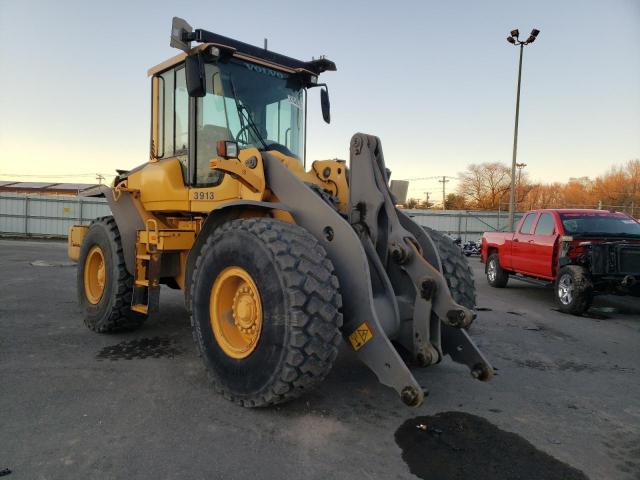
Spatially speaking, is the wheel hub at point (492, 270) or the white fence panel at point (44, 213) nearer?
the wheel hub at point (492, 270)

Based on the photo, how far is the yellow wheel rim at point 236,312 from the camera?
3453mm

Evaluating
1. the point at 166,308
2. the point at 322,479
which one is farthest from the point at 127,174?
the point at 322,479

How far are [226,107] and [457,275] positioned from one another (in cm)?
274

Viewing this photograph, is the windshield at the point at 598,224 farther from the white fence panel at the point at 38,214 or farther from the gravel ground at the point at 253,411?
the white fence panel at the point at 38,214

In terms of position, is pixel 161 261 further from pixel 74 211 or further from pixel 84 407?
pixel 74 211

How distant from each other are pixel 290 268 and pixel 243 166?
1.23 meters

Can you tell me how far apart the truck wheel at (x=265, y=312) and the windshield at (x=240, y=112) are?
130 cm

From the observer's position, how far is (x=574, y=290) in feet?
26.0

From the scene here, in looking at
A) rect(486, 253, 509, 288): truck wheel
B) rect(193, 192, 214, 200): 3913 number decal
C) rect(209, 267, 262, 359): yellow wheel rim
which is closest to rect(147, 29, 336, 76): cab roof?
rect(193, 192, 214, 200): 3913 number decal

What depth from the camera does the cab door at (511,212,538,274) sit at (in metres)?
9.73

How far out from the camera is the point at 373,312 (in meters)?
3.18

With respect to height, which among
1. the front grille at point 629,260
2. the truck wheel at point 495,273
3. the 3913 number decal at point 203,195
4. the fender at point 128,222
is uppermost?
the 3913 number decal at point 203,195

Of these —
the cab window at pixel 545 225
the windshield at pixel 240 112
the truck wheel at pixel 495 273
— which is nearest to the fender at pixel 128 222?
the windshield at pixel 240 112

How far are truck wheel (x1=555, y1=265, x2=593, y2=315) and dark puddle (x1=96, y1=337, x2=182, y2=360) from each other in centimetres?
649
